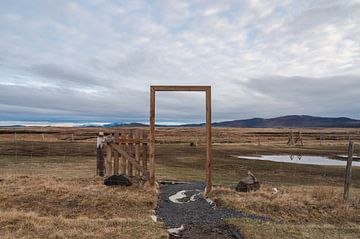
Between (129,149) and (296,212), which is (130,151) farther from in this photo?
(296,212)

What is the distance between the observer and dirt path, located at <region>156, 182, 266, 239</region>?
8.05 meters

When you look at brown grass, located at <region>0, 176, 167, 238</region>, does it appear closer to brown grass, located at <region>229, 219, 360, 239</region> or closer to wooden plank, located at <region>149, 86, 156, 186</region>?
wooden plank, located at <region>149, 86, 156, 186</region>

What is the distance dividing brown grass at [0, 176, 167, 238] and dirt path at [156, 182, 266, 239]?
19.2 inches

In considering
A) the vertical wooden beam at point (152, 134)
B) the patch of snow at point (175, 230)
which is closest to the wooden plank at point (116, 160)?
the vertical wooden beam at point (152, 134)

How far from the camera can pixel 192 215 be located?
31.7 ft

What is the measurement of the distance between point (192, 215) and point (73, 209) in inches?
136

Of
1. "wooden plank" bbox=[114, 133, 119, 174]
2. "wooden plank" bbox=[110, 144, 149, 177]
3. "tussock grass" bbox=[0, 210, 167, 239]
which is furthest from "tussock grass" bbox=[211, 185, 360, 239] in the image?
"wooden plank" bbox=[114, 133, 119, 174]

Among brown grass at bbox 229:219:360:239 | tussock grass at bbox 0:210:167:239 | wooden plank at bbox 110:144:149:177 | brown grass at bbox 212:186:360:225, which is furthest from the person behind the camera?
wooden plank at bbox 110:144:149:177

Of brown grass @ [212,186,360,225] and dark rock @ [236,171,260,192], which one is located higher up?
dark rock @ [236,171,260,192]

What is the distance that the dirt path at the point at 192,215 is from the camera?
805cm

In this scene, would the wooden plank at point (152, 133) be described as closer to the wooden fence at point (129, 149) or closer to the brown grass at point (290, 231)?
the wooden fence at point (129, 149)

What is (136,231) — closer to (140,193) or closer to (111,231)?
(111,231)

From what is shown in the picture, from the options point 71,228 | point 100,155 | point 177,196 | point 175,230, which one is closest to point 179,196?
point 177,196

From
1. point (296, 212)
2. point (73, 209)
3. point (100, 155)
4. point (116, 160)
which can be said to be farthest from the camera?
point (100, 155)
